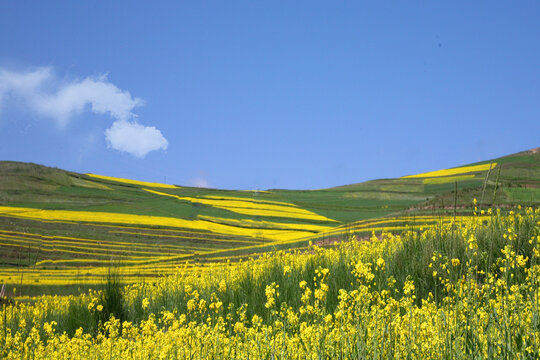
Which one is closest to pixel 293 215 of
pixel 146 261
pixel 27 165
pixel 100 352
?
pixel 146 261

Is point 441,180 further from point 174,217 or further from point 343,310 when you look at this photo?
point 343,310

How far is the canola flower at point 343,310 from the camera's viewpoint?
387 cm

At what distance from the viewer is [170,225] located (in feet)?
123

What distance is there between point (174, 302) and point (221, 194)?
4897cm

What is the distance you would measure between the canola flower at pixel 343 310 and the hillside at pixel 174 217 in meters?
4.96

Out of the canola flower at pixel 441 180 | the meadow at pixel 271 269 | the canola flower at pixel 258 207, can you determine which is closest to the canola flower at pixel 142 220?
the meadow at pixel 271 269

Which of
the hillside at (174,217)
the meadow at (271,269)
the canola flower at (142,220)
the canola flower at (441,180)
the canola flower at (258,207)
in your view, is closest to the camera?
the meadow at (271,269)

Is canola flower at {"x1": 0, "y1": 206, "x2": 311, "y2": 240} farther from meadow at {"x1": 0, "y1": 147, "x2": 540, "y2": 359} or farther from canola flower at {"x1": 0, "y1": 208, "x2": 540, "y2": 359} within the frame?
canola flower at {"x1": 0, "y1": 208, "x2": 540, "y2": 359}

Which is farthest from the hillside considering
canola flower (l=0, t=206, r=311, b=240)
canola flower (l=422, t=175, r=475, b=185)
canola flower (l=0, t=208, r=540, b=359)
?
canola flower (l=0, t=208, r=540, b=359)

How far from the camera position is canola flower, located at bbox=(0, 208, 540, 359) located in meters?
3.87

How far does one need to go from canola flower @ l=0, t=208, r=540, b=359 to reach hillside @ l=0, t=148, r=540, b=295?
16.3 feet

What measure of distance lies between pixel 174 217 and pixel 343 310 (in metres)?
38.9

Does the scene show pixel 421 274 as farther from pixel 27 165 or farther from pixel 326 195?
pixel 326 195

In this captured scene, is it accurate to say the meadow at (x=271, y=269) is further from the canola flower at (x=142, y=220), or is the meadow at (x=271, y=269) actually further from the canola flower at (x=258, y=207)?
the canola flower at (x=258, y=207)
